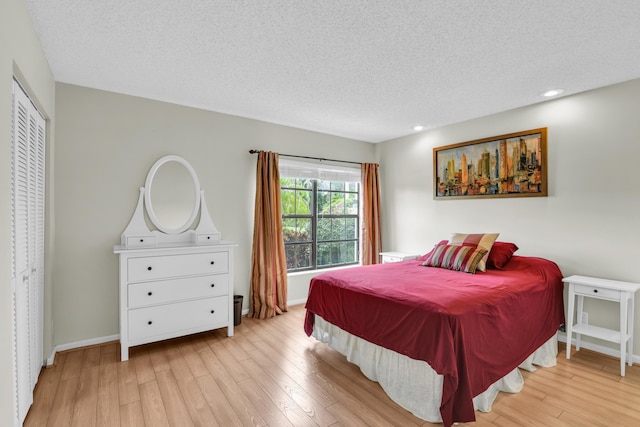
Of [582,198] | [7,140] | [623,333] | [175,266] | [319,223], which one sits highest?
[7,140]

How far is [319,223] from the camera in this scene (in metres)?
4.79

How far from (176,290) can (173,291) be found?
1.1 inches

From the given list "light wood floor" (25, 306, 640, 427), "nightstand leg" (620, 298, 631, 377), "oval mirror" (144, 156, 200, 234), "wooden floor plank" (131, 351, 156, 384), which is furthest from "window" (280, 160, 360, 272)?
"nightstand leg" (620, 298, 631, 377)

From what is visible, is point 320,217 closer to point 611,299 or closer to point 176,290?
point 176,290

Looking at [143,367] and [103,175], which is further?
[103,175]

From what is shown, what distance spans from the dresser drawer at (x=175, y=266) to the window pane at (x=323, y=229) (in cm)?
174

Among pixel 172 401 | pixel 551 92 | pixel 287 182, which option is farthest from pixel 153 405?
pixel 551 92

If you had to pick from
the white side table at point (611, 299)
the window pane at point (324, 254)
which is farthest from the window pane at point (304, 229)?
the white side table at point (611, 299)

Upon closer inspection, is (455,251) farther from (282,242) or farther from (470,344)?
(282,242)

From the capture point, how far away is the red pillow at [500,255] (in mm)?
3141

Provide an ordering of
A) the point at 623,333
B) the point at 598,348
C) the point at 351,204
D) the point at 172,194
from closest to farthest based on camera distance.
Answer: the point at 623,333 → the point at 598,348 → the point at 172,194 → the point at 351,204

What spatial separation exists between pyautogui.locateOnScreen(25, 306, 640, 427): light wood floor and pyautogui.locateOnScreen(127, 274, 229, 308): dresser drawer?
490 mm

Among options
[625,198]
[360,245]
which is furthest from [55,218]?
[625,198]

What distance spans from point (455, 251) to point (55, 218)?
378cm
